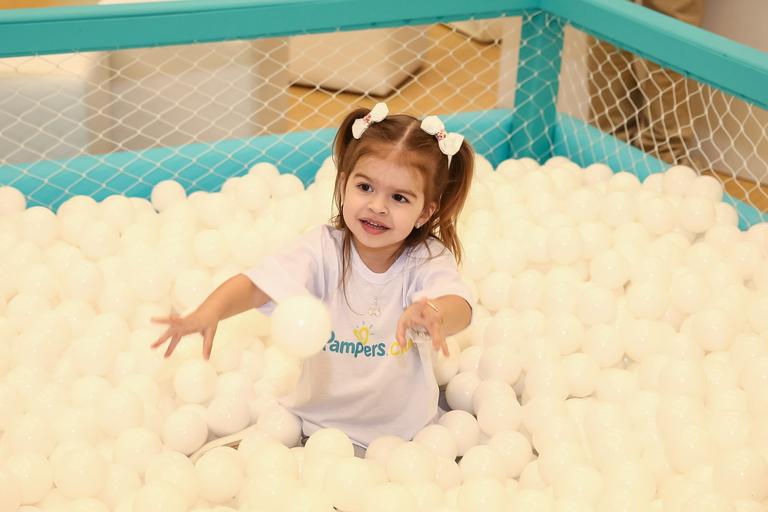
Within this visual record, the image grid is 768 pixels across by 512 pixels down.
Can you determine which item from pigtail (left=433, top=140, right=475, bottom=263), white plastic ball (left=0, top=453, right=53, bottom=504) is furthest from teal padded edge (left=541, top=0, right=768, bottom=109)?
white plastic ball (left=0, top=453, right=53, bottom=504)

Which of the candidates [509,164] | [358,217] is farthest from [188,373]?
[509,164]

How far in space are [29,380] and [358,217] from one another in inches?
19.7

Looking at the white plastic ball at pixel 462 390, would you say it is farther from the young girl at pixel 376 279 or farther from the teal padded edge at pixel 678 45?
the teal padded edge at pixel 678 45

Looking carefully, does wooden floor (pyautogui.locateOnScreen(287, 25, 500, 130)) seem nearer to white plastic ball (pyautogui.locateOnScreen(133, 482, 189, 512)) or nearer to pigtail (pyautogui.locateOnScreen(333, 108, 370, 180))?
pigtail (pyautogui.locateOnScreen(333, 108, 370, 180))

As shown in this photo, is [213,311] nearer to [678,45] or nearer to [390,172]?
[390,172]

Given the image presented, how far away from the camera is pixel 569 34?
2.32 meters

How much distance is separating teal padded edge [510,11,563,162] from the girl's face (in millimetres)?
817

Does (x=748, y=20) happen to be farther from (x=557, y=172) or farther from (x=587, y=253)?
(x=587, y=253)

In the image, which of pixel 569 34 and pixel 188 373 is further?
pixel 569 34

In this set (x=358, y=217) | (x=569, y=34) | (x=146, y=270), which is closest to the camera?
(x=358, y=217)

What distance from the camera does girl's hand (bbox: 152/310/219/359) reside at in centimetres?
105

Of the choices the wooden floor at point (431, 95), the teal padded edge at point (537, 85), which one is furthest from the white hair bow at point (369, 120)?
the wooden floor at point (431, 95)

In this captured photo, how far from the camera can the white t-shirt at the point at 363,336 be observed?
1.17 m

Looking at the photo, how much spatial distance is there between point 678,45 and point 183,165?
86 cm
